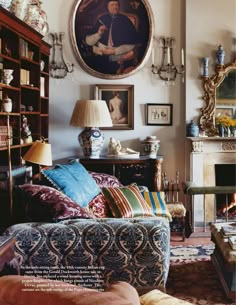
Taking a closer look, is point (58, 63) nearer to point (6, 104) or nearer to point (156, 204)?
point (6, 104)

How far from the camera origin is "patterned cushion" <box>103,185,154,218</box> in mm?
2945

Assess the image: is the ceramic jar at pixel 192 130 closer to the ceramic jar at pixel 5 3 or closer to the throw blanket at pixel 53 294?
the ceramic jar at pixel 5 3

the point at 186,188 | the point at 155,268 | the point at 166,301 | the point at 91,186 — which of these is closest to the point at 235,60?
the point at 186,188

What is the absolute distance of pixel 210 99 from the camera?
15.8 feet

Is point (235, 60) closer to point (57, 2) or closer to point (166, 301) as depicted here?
point (57, 2)

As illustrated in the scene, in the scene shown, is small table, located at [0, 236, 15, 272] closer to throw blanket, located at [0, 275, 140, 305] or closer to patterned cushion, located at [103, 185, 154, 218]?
throw blanket, located at [0, 275, 140, 305]

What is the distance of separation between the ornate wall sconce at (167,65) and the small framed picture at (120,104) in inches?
16.0

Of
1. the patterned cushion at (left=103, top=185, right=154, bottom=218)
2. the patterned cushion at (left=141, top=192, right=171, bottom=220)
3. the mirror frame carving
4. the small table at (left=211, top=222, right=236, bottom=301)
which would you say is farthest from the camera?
the mirror frame carving

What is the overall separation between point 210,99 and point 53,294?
4132mm

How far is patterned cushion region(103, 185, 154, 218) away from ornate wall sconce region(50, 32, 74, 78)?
2220mm

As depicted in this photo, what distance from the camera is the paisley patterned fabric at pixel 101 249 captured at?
199 centimetres

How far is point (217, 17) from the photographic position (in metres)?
4.75

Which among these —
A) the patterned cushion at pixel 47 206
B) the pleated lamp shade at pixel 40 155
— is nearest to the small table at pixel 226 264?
the patterned cushion at pixel 47 206

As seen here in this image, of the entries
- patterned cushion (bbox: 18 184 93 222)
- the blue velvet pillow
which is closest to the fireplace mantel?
the blue velvet pillow
